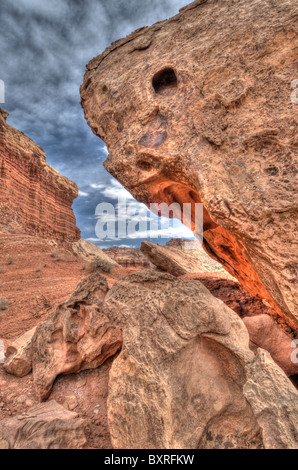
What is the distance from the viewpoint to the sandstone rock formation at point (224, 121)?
2.50m

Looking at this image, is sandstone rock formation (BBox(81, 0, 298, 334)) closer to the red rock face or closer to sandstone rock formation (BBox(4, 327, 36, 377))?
sandstone rock formation (BBox(4, 327, 36, 377))

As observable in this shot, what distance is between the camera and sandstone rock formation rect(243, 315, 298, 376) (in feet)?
10.0

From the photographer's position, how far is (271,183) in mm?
2484

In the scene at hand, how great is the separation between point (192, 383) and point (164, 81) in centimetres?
444

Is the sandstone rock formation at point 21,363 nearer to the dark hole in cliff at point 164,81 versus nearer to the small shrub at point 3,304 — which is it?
the small shrub at point 3,304

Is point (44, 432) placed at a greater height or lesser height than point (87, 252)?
lesser

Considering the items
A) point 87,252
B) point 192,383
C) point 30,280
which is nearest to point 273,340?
point 192,383

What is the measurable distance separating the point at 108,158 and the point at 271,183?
2837 mm

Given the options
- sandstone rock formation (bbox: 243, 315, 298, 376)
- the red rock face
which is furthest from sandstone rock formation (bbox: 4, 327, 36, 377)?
the red rock face

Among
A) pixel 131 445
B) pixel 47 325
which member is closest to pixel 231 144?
pixel 131 445

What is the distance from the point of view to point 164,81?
3.83 meters

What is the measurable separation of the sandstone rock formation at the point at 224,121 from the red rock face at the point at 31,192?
40.7ft

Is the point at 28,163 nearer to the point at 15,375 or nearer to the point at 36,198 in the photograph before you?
the point at 36,198

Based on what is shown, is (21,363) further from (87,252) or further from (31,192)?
(31,192)
